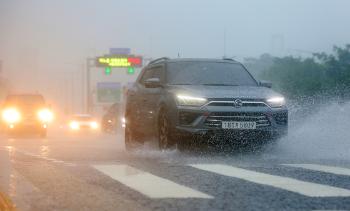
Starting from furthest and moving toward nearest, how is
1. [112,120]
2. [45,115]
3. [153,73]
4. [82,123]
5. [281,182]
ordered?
[82,123]
[112,120]
[45,115]
[153,73]
[281,182]

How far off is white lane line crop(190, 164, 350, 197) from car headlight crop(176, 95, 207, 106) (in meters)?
2.47

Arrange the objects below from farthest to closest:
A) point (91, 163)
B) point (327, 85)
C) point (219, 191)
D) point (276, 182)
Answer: point (327, 85) < point (91, 163) < point (276, 182) < point (219, 191)

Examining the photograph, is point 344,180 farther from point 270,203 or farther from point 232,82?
point 232,82

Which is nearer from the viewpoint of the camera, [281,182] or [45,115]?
[281,182]

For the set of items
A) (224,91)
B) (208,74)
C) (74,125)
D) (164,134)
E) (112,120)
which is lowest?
(74,125)

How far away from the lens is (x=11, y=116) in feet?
95.7

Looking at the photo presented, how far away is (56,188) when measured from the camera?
7.29 meters

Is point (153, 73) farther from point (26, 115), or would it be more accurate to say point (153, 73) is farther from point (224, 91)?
point (26, 115)

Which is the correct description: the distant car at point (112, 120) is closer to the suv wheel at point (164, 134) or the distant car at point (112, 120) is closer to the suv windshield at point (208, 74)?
the suv windshield at point (208, 74)

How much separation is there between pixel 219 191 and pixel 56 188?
1529mm

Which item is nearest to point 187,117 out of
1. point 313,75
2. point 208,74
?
point 208,74

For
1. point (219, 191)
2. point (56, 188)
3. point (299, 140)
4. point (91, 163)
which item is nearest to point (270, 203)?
point (219, 191)

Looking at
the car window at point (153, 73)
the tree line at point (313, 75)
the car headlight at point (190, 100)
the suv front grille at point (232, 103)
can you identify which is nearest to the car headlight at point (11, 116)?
the car window at point (153, 73)

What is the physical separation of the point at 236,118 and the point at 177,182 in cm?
441
